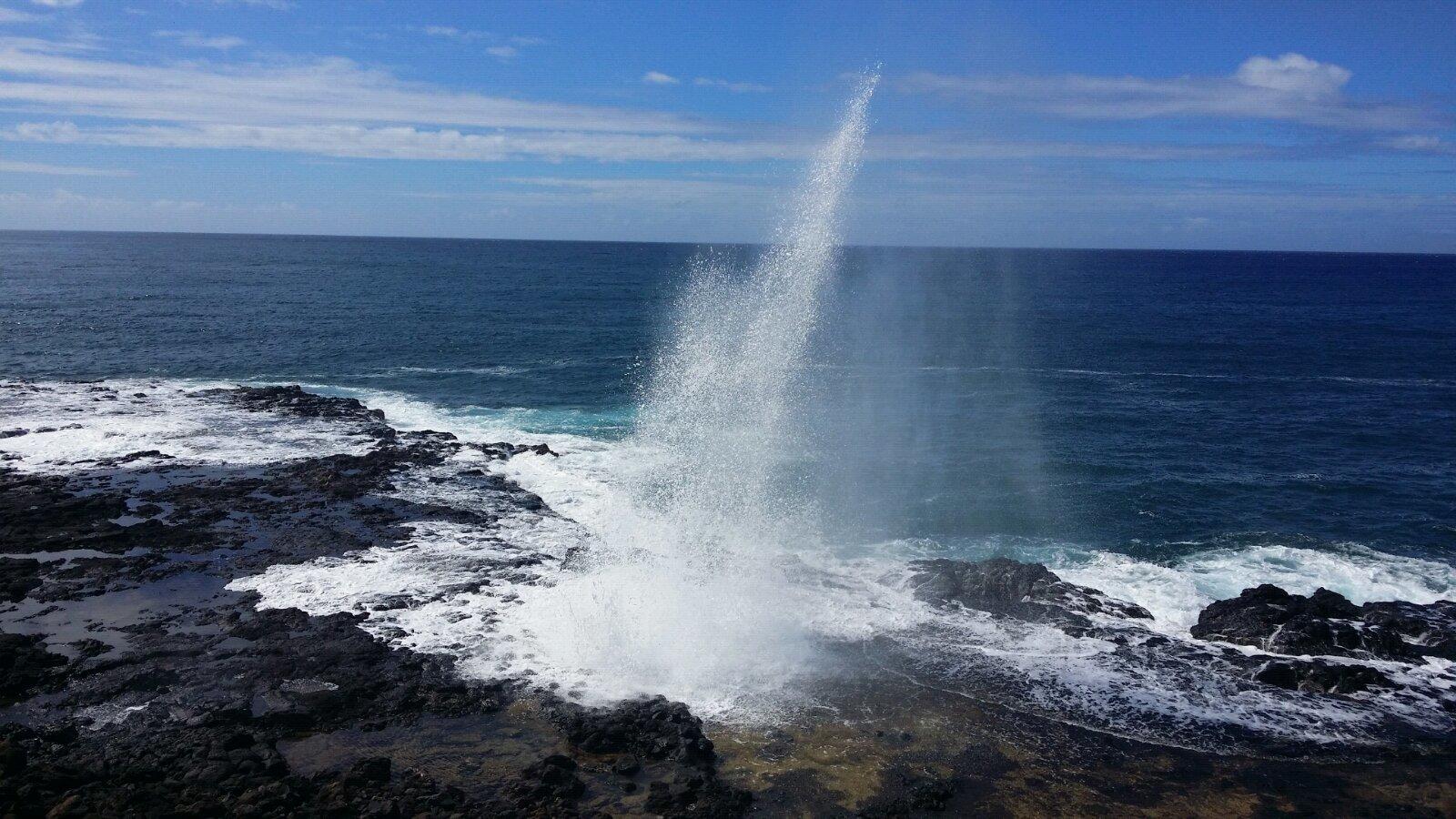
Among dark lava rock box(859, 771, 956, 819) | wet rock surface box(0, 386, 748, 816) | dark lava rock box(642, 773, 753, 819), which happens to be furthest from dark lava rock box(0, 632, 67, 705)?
dark lava rock box(859, 771, 956, 819)

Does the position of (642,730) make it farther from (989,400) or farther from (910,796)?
(989,400)

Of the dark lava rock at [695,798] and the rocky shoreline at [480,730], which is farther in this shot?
the rocky shoreline at [480,730]

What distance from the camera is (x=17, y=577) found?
86.3 ft

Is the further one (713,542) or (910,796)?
(713,542)

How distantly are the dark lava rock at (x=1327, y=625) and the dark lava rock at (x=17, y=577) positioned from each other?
34708 mm

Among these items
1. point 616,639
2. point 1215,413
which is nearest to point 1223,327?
point 1215,413

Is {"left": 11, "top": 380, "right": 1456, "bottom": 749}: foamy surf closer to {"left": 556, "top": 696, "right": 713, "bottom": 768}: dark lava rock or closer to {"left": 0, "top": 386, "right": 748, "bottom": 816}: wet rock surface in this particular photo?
{"left": 556, "top": 696, "right": 713, "bottom": 768}: dark lava rock

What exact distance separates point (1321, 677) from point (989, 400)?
33.6 m

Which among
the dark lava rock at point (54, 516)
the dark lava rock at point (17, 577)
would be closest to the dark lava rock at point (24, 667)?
the dark lava rock at point (17, 577)

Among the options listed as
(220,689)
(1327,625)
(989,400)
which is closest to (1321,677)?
(1327,625)

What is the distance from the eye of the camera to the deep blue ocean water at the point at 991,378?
117ft

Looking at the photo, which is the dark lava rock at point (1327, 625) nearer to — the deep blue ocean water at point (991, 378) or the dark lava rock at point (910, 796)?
the deep blue ocean water at point (991, 378)

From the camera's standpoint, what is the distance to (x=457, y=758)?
18.5m

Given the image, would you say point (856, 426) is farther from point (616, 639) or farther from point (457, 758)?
point (457, 758)
